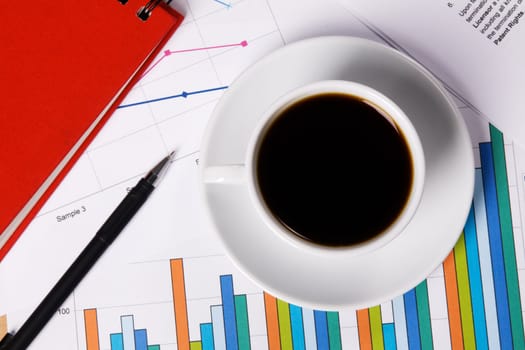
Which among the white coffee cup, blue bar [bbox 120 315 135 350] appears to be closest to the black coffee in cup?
the white coffee cup

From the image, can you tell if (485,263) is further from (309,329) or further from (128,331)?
(128,331)

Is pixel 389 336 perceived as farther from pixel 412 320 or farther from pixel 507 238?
pixel 507 238

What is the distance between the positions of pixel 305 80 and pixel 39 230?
0.38 meters

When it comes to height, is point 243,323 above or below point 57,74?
below

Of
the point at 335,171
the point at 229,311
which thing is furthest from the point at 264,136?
the point at 229,311

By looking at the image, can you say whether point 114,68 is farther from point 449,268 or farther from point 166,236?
point 449,268

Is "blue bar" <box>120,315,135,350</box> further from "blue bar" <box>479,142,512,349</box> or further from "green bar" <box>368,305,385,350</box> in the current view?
"blue bar" <box>479,142,512,349</box>

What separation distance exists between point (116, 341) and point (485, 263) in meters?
0.47

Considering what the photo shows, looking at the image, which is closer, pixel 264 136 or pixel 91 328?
pixel 264 136

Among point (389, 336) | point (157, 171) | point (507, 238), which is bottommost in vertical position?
point (389, 336)

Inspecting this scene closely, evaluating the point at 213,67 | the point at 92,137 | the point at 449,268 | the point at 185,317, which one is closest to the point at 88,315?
the point at 185,317

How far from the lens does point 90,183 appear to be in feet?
2.53

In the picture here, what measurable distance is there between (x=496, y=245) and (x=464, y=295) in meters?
0.07

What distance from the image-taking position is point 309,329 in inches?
30.3
